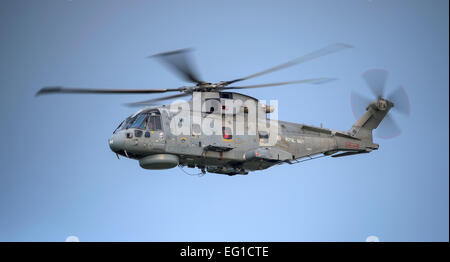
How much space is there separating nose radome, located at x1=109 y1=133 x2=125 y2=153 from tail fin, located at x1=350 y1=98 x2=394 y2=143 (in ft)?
36.4

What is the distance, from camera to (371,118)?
2725cm

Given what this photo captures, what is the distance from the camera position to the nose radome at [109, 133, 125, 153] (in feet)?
71.8

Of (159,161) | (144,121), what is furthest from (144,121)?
(159,161)

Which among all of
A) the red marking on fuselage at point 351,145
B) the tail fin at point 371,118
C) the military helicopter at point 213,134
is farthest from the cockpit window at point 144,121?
the tail fin at point 371,118

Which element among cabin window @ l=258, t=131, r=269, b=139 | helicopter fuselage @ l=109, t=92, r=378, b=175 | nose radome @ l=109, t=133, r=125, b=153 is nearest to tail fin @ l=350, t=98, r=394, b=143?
helicopter fuselage @ l=109, t=92, r=378, b=175

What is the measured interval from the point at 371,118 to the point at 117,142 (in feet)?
40.8

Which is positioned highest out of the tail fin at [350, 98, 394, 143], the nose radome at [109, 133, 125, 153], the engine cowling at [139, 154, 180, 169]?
the tail fin at [350, 98, 394, 143]

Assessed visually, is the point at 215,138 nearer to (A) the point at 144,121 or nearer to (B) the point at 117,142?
(A) the point at 144,121

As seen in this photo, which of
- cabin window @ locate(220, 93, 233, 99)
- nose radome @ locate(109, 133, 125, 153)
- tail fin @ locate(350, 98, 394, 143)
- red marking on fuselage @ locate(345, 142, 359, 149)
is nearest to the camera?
nose radome @ locate(109, 133, 125, 153)

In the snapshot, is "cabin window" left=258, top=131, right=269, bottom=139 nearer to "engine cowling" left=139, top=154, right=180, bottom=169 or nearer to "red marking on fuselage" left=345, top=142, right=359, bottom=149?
"engine cowling" left=139, top=154, right=180, bottom=169

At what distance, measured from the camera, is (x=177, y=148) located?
2241 centimetres
